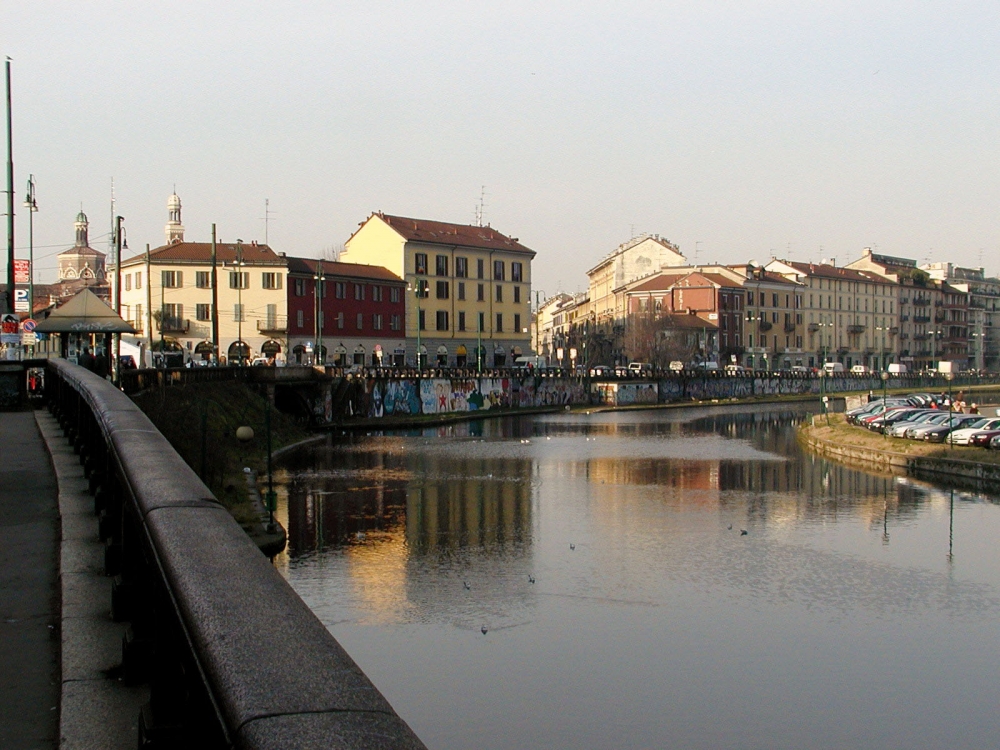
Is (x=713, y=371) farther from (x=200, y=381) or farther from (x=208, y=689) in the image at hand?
(x=208, y=689)

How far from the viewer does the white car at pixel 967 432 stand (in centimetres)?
5200

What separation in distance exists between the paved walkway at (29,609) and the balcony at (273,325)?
74978 mm

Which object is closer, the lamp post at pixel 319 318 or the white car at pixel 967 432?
the white car at pixel 967 432

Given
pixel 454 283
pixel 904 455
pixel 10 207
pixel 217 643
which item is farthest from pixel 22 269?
pixel 454 283

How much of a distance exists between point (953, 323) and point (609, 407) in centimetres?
9653

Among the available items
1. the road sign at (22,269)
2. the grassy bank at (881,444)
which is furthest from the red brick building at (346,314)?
the road sign at (22,269)

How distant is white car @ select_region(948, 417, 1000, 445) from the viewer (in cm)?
5200

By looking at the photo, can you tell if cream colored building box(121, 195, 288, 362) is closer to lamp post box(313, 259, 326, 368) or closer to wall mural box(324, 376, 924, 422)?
lamp post box(313, 259, 326, 368)

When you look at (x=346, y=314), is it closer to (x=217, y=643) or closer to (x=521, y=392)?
(x=521, y=392)

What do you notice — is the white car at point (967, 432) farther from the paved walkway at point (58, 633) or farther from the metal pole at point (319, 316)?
the paved walkway at point (58, 633)

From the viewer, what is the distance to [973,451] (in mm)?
48281

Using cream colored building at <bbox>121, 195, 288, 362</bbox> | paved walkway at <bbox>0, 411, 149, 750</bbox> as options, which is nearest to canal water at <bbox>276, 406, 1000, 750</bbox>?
paved walkway at <bbox>0, 411, 149, 750</bbox>

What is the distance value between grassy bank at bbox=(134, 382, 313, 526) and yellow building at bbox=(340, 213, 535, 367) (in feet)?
104

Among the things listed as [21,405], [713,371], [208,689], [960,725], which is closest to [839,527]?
[960,725]
